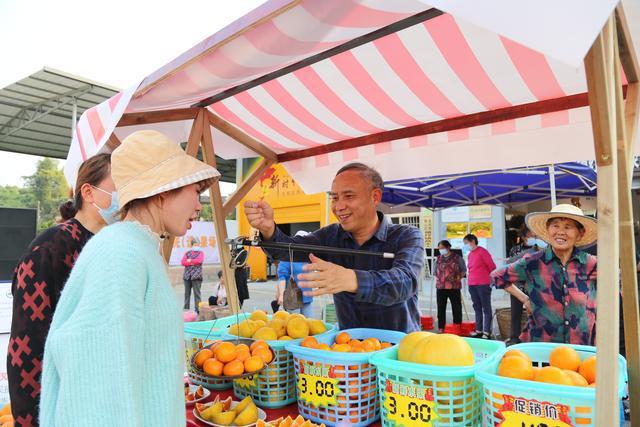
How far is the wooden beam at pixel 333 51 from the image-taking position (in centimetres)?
176

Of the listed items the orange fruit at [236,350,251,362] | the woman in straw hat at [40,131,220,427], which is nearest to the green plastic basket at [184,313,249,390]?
the orange fruit at [236,350,251,362]

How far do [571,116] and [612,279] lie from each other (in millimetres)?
1644

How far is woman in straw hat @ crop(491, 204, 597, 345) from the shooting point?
301cm

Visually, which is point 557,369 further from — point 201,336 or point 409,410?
point 201,336

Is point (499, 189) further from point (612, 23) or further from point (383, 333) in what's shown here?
point (612, 23)

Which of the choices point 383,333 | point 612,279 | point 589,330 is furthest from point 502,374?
point 589,330

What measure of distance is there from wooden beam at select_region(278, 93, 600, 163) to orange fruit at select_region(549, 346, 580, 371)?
1403 millimetres

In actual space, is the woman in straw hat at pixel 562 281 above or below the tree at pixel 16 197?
below

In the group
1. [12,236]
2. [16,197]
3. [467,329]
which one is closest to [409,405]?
[12,236]

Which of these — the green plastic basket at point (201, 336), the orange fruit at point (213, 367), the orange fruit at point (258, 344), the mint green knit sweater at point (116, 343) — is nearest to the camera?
the mint green knit sweater at point (116, 343)

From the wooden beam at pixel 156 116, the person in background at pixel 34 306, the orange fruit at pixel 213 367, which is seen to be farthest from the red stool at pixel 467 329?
the person in background at pixel 34 306

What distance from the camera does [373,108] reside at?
265 centimetres

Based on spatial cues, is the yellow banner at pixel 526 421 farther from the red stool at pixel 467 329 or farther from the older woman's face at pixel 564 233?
the red stool at pixel 467 329

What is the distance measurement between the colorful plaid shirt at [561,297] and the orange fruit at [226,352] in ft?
8.18
